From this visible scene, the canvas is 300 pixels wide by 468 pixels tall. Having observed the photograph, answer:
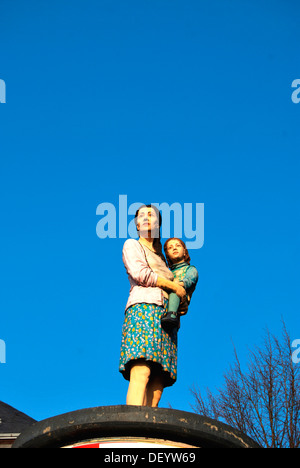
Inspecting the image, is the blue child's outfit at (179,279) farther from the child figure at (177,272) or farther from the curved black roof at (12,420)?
the curved black roof at (12,420)

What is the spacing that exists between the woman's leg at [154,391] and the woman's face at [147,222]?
1.61 meters

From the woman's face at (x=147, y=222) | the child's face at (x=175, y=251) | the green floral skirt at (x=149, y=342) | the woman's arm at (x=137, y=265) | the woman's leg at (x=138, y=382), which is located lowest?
the woman's leg at (x=138, y=382)

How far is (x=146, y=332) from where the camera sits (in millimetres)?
5477

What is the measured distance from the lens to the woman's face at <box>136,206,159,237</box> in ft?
21.4

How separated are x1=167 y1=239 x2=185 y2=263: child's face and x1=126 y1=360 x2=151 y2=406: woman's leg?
5.09 ft

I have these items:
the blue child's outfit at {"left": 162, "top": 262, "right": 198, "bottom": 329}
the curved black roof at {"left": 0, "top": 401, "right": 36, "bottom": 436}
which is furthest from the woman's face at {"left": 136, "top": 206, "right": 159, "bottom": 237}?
the curved black roof at {"left": 0, "top": 401, "right": 36, "bottom": 436}

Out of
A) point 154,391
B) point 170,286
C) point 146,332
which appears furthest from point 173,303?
point 154,391

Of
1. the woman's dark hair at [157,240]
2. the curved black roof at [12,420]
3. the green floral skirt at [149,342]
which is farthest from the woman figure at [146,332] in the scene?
the curved black roof at [12,420]

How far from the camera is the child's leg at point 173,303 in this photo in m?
5.77

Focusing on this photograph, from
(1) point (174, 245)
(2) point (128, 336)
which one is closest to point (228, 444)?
(2) point (128, 336)

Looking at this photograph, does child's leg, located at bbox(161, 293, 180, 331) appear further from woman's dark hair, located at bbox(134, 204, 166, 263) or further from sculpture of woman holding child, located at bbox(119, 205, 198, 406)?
woman's dark hair, located at bbox(134, 204, 166, 263)
